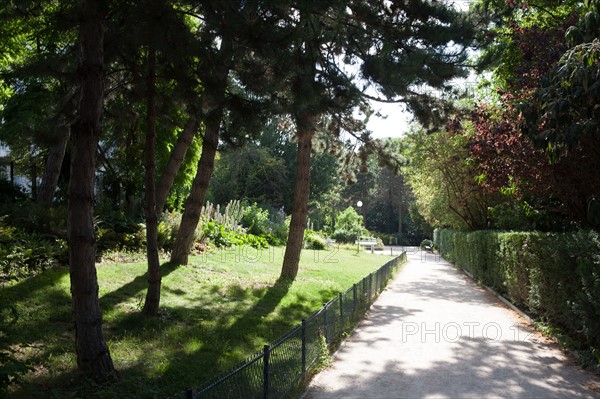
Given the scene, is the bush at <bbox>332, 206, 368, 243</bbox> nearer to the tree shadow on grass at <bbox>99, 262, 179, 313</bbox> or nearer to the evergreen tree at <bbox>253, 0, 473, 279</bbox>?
the evergreen tree at <bbox>253, 0, 473, 279</bbox>

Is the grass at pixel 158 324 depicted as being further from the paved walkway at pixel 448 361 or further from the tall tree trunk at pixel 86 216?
the paved walkway at pixel 448 361

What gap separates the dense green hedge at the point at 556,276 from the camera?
308 inches

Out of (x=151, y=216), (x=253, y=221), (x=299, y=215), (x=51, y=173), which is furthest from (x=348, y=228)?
(x=151, y=216)

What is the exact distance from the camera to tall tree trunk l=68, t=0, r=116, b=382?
5.67 meters

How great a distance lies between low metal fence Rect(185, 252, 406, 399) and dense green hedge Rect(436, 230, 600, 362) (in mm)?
3869

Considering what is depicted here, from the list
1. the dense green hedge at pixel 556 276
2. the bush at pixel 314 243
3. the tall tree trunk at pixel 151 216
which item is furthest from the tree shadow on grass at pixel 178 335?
the bush at pixel 314 243

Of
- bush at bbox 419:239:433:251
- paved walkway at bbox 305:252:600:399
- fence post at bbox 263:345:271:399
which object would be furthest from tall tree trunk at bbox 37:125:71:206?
bush at bbox 419:239:433:251

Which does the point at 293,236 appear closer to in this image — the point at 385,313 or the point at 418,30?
the point at 385,313

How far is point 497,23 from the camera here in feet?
40.2

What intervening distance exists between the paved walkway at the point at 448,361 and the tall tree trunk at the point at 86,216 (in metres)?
2.67

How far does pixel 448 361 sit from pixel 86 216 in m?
5.75

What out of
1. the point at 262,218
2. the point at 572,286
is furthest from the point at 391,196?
the point at 572,286

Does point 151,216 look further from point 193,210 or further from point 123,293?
point 193,210

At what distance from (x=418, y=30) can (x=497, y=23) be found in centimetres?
312
